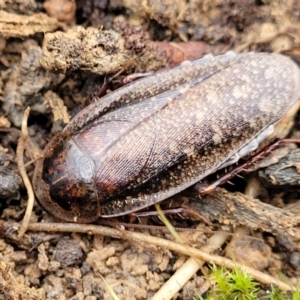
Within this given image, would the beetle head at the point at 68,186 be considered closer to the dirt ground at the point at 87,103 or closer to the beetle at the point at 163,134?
the beetle at the point at 163,134

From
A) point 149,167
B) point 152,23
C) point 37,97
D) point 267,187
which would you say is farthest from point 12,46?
point 267,187

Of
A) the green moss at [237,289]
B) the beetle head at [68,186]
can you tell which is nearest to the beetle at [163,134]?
the beetle head at [68,186]

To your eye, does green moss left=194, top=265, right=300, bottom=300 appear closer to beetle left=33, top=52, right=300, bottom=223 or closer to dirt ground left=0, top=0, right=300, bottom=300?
dirt ground left=0, top=0, right=300, bottom=300

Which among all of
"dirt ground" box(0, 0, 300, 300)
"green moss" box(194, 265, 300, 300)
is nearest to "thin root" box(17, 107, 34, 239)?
"dirt ground" box(0, 0, 300, 300)

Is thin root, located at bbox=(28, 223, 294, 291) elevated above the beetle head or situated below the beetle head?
below

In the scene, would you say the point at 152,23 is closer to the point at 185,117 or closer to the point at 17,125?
the point at 185,117

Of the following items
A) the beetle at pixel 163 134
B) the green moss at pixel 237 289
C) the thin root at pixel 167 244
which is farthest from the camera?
the beetle at pixel 163 134

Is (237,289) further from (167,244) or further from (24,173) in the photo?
(24,173)
